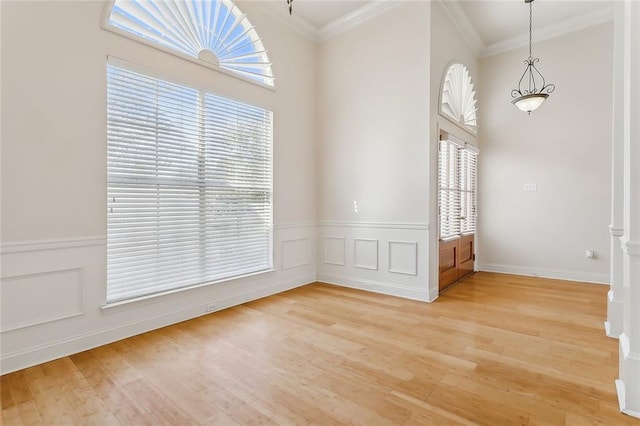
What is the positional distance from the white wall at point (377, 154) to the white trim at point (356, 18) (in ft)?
0.21

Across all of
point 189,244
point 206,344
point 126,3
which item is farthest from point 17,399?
point 126,3

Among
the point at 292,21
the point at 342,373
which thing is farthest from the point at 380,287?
the point at 292,21

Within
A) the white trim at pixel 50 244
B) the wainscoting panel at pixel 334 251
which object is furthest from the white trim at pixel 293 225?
the white trim at pixel 50 244

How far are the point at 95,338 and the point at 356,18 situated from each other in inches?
189

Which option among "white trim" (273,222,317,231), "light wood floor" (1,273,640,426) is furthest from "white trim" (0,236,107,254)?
"white trim" (273,222,317,231)

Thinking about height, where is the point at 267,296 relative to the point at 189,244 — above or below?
below

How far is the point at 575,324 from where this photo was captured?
3.20 metres

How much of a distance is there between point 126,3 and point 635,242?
13.8 feet

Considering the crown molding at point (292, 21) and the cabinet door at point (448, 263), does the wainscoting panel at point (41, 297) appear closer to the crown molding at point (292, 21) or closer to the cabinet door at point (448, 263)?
the crown molding at point (292, 21)

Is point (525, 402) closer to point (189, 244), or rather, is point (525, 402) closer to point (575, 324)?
point (575, 324)

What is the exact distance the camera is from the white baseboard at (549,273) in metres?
4.79

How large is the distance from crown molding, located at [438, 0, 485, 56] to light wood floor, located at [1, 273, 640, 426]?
388 cm

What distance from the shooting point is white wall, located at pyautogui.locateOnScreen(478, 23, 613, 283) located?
15.6 ft

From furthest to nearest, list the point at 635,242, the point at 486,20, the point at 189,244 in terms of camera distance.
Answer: the point at 486,20
the point at 189,244
the point at 635,242
